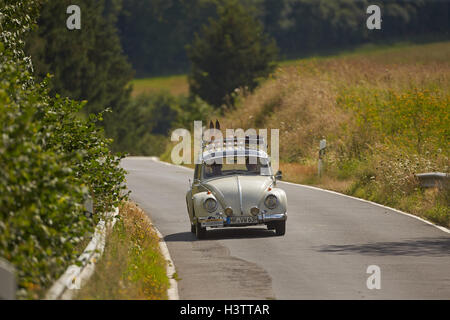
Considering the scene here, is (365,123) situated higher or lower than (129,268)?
higher

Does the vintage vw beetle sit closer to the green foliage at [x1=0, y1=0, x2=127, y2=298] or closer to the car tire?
the car tire

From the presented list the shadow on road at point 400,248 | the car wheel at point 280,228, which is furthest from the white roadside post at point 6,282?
the car wheel at point 280,228

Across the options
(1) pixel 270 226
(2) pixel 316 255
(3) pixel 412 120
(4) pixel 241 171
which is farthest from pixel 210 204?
(3) pixel 412 120

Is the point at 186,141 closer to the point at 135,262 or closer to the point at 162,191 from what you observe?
Result: the point at 162,191

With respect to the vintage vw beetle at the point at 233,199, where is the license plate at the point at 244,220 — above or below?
below

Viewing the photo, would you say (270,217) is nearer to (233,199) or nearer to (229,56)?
(233,199)

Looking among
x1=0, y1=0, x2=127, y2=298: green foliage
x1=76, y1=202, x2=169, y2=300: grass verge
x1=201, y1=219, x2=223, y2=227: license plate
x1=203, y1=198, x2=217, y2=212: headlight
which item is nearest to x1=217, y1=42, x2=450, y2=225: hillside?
x1=201, y1=219, x2=223, y2=227: license plate

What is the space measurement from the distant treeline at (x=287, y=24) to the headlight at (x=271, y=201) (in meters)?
78.2

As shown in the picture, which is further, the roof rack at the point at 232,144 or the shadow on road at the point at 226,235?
the roof rack at the point at 232,144

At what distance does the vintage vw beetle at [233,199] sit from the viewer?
16312mm

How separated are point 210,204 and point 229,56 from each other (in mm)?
56239

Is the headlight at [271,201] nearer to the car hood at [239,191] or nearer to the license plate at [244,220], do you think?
the car hood at [239,191]

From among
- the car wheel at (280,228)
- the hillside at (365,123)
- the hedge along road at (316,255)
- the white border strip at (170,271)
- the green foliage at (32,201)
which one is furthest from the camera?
the hillside at (365,123)

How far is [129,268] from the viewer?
11.7m
